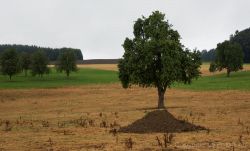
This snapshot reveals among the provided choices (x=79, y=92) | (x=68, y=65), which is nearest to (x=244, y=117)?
(x=79, y=92)

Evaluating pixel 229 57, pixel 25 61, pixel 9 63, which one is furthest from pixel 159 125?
pixel 25 61

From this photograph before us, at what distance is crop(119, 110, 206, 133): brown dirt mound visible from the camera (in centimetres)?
3297

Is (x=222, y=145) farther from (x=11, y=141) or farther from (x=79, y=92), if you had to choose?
(x=79, y=92)

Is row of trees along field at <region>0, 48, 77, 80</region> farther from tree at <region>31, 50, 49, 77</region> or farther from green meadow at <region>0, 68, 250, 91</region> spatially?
green meadow at <region>0, 68, 250, 91</region>

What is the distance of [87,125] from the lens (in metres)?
38.6

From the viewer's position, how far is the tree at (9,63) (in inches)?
4655

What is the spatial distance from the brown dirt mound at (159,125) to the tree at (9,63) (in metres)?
88.3

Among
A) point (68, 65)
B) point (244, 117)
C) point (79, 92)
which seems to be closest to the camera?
point (244, 117)

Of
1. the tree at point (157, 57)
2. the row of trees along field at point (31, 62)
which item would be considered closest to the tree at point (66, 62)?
the row of trees along field at point (31, 62)

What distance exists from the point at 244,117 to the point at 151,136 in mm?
14379

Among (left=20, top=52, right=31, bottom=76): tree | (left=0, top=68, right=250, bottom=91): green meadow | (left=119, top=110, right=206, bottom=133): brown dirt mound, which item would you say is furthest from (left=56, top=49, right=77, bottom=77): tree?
(left=119, top=110, right=206, bottom=133): brown dirt mound

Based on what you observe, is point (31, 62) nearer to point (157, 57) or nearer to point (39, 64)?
point (39, 64)

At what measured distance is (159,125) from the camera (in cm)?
3359

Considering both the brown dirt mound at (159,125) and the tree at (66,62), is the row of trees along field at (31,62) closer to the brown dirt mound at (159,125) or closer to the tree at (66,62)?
the tree at (66,62)
